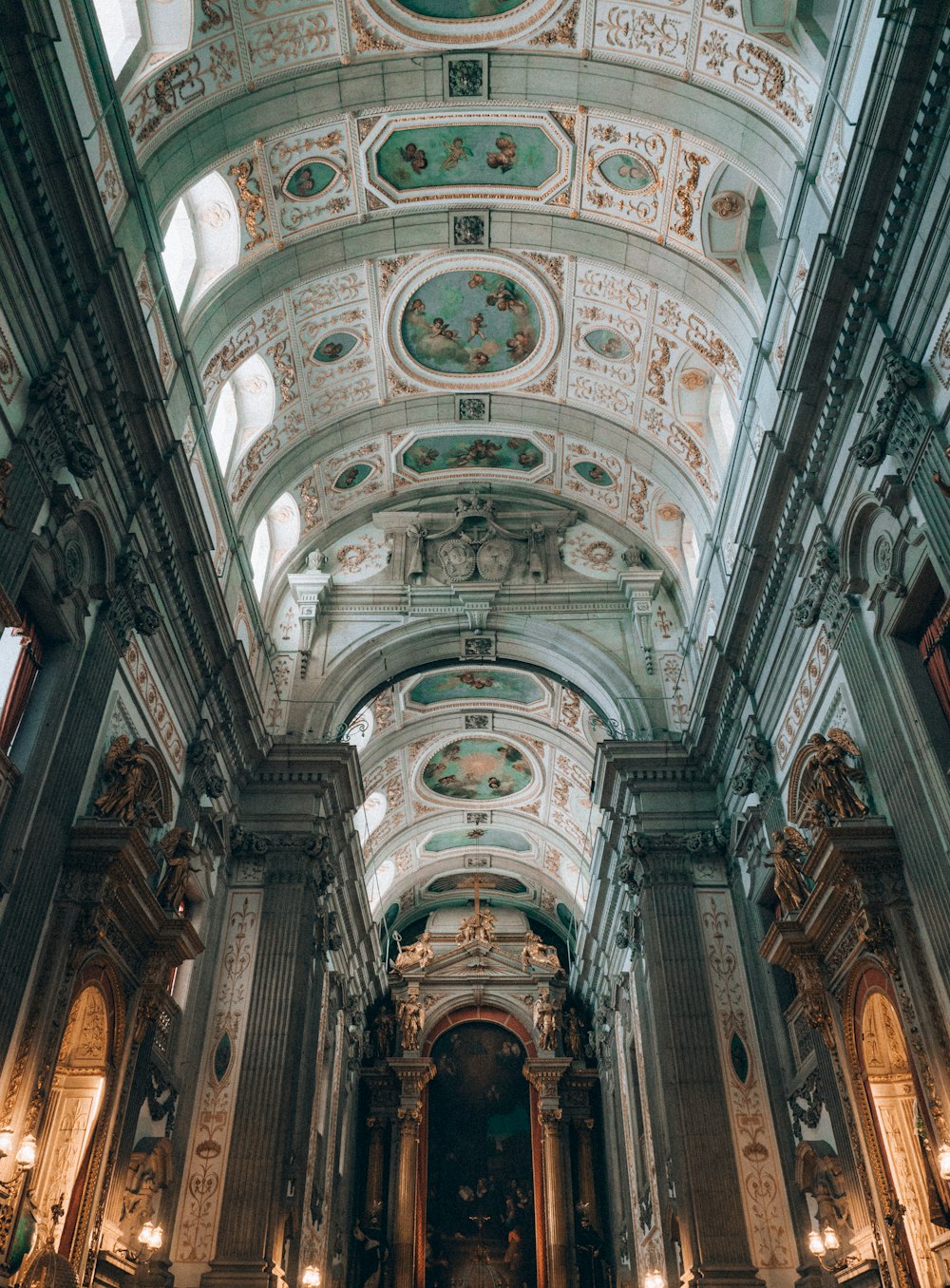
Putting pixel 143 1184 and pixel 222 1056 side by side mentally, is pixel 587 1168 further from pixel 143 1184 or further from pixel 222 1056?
pixel 143 1184

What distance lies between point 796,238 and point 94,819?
34.6 ft

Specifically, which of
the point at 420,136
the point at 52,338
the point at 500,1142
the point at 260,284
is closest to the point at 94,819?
the point at 52,338

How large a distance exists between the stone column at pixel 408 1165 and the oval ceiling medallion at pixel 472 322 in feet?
63.0

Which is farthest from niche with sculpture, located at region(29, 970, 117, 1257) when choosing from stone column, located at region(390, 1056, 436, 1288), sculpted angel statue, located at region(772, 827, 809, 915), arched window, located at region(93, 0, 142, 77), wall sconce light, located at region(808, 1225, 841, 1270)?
stone column, located at region(390, 1056, 436, 1288)

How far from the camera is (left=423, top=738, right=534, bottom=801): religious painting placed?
Answer: 91.7 ft

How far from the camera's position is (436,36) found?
15148 millimetres

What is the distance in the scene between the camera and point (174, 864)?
1382cm

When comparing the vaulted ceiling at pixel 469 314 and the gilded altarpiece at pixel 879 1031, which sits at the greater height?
the vaulted ceiling at pixel 469 314

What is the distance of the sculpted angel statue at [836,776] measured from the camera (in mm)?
11578

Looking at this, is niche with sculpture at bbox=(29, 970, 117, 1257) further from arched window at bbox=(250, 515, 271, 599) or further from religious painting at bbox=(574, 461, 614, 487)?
religious painting at bbox=(574, 461, 614, 487)

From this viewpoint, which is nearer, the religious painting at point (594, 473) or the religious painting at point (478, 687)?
the religious painting at point (594, 473)

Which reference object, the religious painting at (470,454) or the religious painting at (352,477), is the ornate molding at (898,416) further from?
the religious painting at (352,477)

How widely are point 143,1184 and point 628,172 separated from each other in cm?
1528

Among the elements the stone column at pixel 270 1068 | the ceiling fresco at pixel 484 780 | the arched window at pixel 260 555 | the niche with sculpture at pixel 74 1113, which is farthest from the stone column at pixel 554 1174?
the niche with sculpture at pixel 74 1113
